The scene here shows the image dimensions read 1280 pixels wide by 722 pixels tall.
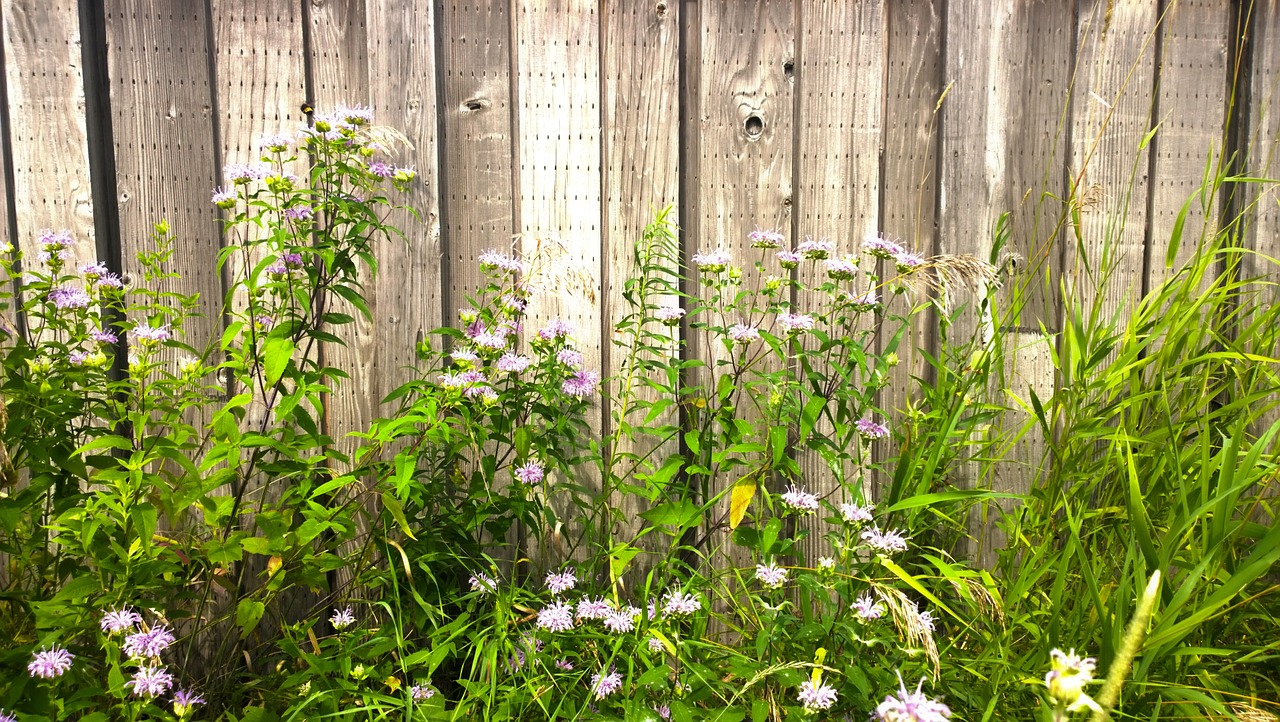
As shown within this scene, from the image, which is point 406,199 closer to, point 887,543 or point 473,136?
point 473,136

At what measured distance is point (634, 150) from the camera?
2.10m

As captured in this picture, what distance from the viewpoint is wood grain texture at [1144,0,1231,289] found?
2.24 meters

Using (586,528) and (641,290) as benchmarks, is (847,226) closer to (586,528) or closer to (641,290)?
(641,290)

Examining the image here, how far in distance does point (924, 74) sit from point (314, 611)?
2.22m

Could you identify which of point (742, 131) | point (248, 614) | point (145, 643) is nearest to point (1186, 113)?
point (742, 131)

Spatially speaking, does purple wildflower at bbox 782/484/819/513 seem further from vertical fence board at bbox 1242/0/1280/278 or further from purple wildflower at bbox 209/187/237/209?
vertical fence board at bbox 1242/0/1280/278

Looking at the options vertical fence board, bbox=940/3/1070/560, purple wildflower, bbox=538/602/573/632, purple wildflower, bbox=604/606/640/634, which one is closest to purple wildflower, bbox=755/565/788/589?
purple wildflower, bbox=604/606/640/634

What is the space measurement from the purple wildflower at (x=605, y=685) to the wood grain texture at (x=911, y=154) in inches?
44.7

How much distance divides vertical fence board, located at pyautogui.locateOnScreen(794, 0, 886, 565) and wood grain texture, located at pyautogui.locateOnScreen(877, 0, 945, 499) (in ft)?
0.15

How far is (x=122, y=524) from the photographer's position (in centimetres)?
141

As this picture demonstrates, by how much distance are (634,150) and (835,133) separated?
58 cm

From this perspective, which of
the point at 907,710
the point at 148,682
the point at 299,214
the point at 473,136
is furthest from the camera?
the point at 473,136

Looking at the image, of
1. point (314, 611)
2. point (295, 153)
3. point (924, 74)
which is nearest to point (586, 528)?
point (314, 611)

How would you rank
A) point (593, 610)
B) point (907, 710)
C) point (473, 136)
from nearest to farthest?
1. point (907, 710)
2. point (593, 610)
3. point (473, 136)
